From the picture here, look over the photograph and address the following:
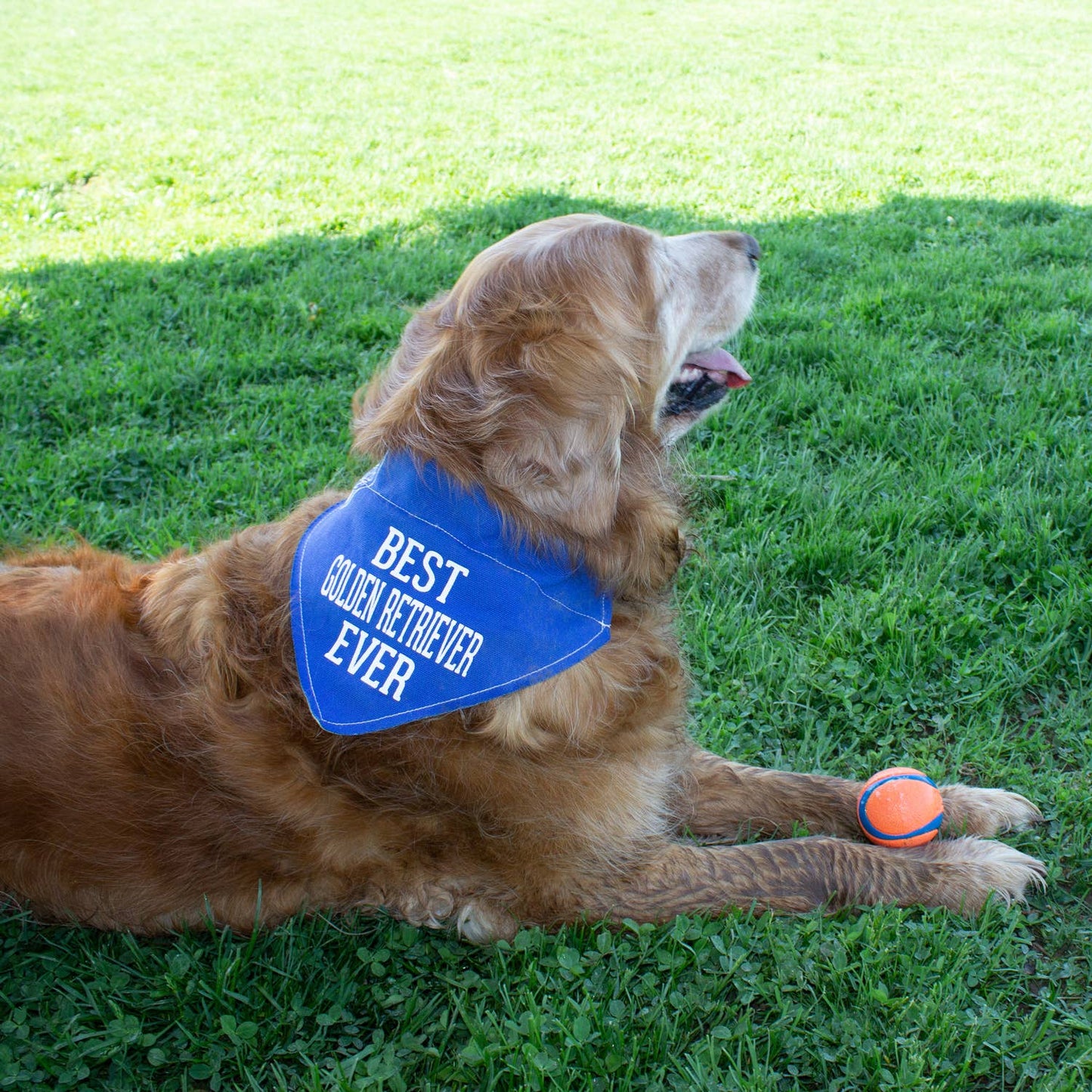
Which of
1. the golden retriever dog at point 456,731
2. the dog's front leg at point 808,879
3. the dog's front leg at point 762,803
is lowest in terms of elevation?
the dog's front leg at point 762,803

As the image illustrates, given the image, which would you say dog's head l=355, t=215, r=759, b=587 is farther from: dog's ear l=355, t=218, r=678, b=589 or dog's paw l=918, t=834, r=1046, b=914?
dog's paw l=918, t=834, r=1046, b=914

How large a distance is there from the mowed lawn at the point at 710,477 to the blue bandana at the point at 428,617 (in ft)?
2.13

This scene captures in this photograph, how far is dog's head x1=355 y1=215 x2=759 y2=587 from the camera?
2.12 meters

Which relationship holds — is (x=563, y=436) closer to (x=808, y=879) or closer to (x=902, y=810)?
(x=808, y=879)

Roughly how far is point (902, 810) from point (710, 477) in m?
1.54

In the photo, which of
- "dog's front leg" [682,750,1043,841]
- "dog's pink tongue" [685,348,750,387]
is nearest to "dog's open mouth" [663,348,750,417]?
"dog's pink tongue" [685,348,750,387]

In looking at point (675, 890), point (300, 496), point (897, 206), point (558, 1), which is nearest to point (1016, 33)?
point (558, 1)

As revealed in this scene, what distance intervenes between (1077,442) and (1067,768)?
1.65 metres

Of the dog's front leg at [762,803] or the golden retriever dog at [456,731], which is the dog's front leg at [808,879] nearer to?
the golden retriever dog at [456,731]

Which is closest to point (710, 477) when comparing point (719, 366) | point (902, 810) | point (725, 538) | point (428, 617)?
point (725, 538)

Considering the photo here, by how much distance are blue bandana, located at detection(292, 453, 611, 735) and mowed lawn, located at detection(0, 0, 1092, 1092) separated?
0.65 m

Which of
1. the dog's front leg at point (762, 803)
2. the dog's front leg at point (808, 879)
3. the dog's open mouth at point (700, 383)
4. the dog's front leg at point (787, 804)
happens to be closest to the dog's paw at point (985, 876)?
the dog's front leg at point (808, 879)

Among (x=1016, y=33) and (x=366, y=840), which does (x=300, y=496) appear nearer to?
(x=366, y=840)

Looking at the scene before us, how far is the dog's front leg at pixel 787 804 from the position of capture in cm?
260
